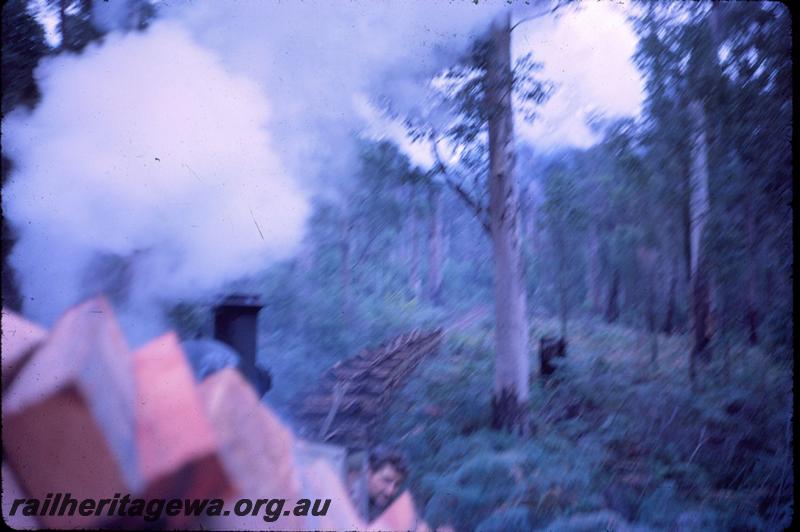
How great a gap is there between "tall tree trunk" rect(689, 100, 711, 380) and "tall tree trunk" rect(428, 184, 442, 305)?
74.9 inches

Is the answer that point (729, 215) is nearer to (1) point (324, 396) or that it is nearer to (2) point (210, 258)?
(1) point (324, 396)

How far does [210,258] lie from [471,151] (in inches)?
75.1

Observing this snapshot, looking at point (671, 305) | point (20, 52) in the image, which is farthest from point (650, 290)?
point (20, 52)

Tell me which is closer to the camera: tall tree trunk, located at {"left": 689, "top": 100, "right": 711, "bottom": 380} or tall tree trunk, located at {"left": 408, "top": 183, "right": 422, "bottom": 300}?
tall tree trunk, located at {"left": 408, "top": 183, "right": 422, "bottom": 300}

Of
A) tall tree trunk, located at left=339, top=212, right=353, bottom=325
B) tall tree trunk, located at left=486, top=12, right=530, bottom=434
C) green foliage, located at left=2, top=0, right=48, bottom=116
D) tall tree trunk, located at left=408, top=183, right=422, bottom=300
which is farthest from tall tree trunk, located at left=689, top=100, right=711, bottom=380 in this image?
green foliage, located at left=2, top=0, right=48, bottom=116

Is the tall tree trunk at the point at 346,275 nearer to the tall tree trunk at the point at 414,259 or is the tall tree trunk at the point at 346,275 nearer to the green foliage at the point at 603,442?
the tall tree trunk at the point at 414,259

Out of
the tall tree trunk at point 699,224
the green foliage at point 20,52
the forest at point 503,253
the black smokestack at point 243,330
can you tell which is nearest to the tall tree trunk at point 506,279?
the forest at point 503,253

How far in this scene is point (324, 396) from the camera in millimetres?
2562

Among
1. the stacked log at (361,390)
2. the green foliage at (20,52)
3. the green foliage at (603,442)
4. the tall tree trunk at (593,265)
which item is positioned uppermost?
the green foliage at (20,52)

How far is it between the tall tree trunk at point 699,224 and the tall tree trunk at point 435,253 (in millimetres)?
1902

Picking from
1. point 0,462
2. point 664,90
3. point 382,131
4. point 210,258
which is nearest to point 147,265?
point 210,258

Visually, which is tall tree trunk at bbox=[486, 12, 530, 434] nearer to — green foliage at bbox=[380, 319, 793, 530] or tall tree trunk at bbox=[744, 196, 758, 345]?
green foliage at bbox=[380, 319, 793, 530]

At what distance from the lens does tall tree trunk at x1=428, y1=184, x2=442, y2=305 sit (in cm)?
270

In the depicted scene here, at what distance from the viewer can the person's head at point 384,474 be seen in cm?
253
